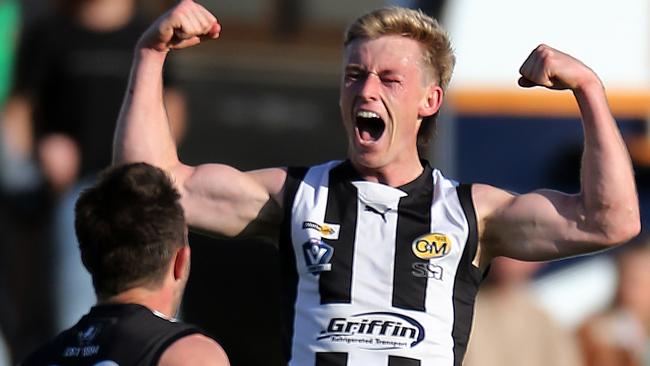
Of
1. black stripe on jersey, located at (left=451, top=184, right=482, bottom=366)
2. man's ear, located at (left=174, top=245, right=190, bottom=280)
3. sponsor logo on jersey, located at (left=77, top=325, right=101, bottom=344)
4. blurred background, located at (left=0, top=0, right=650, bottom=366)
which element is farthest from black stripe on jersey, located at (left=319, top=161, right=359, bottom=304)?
blurred background, located at (left=0, top=0, right=650, bottom=366)

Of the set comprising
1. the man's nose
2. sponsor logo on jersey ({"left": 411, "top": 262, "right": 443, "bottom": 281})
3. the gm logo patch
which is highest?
the man's nose

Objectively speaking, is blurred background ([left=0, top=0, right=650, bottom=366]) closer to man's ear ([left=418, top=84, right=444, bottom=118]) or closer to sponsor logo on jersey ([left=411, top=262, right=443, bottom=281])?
man's ear ([left=418, top=84, right=444, bottom=118])

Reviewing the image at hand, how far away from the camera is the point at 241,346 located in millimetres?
10312

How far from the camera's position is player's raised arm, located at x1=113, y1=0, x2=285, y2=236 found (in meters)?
5.65

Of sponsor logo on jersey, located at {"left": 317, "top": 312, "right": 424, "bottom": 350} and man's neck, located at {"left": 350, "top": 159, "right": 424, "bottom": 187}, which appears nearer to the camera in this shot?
sponsor logo on jersey, located at {"left": 317, "top": 312, "right": 424, "bottom": 350}

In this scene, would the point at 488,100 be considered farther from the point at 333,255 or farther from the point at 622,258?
the point at 333,255

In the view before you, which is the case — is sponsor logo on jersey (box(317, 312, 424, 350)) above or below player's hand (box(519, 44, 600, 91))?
below

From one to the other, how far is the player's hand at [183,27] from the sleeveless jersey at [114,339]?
105 cm

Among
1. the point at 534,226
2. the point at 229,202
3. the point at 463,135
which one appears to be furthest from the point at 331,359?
the point at 463,135

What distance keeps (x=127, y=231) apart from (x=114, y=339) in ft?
1.01

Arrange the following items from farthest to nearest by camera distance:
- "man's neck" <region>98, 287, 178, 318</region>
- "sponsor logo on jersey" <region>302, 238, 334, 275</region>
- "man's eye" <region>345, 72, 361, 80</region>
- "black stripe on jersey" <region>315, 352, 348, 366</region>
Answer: "man's eye" <region>345, 72, 361, 80</region>
"sponsor logo on jersey" <region>302, 238, 334, 275</region>
"black stripe on jersey" <region>315, 352, 348, 366</region>
"man's neck" <region>98, 287, 178, 318</region>

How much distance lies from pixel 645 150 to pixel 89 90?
136 inches

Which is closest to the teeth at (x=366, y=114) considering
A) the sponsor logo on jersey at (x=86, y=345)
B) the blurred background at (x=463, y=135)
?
the sponsor logo on jersey at (x=86, y=345)

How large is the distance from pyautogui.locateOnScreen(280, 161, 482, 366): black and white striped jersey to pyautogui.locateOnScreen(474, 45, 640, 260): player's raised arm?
124mm
